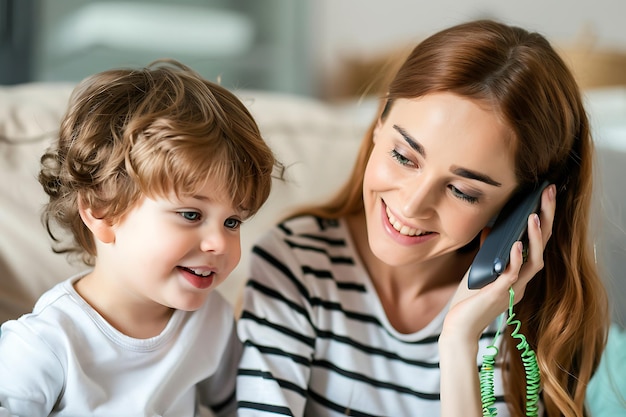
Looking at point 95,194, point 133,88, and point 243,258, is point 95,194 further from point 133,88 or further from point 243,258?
point 243,258

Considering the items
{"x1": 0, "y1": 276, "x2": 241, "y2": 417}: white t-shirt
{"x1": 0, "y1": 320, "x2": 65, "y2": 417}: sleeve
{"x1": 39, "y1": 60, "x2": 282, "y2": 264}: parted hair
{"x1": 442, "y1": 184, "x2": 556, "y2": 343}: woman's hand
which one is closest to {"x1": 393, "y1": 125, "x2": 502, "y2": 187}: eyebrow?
{"x1": 442, "y1": 184, "x2": 556, "y2": 343}: woman's hand

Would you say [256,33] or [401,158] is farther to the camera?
[256,33]

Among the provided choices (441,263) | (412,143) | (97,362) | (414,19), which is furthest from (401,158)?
(414,19)

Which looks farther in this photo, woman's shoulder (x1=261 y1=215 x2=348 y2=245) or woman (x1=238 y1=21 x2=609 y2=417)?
woman's shoulder (x1=261 y1=215 x2=348 y2=245)

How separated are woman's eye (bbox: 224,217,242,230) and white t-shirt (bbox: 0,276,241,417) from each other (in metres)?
0.17

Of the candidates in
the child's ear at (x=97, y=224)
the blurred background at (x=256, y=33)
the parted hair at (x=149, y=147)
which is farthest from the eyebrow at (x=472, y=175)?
the blurred background at (x=256, y=33)

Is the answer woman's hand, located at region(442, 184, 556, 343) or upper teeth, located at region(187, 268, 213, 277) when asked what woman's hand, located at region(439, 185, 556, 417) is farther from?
upper teeth, located at region(187, 268, 213, 277)

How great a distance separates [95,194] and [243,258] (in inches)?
21.4

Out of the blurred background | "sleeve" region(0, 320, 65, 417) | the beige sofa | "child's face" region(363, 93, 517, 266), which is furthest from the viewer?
the blurred background

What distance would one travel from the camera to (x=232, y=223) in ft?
3.50

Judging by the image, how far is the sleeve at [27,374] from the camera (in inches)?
38.0

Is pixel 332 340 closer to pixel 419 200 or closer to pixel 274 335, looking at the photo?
pixel 274 335

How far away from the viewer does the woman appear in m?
1.10

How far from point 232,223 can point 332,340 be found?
0.31 metres
